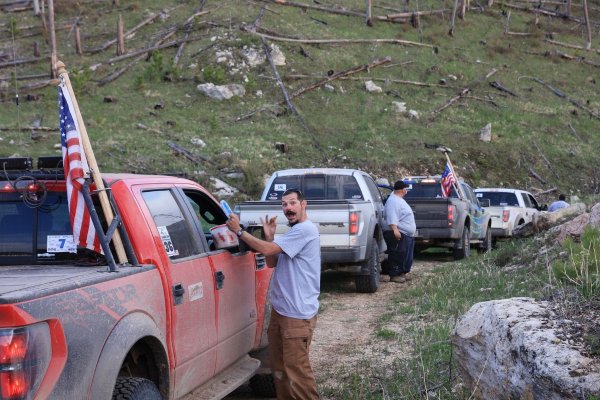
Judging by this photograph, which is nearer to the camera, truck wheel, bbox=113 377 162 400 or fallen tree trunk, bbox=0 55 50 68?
truck wheel, bbox=113 377 162 400

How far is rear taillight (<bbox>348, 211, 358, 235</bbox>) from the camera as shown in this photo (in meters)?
11.4

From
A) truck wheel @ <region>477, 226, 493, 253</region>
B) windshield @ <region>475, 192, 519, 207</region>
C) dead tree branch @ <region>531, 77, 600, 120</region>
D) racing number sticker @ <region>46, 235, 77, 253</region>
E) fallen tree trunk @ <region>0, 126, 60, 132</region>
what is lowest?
truck wheel @ <region>477, 226, 493, 253</region>

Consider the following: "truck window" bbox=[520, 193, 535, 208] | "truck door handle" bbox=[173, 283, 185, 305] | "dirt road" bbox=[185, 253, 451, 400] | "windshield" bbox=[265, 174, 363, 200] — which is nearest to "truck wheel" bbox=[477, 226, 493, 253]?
"truck window" bbox=[520, 193, 535, 208]

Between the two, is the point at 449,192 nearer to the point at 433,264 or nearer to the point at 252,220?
the point at 433,264

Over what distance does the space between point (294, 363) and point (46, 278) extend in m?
2.33

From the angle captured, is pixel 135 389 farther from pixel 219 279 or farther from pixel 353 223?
pixel 353 223

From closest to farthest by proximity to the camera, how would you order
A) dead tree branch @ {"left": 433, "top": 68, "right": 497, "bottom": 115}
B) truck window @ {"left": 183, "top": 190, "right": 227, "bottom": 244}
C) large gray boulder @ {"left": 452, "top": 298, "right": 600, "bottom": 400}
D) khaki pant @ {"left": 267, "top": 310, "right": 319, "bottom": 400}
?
large gray boulder @ {"left": 452, "top": 298, "right": 600, "bottom": 400} → khaki pant @ {"left": 267, "top": 310, "right": 319, "bottom": 400} → truck window @ {"left": 183, "top": 190, "right": 227, "bottom": 244} → dead tree branch @ {"left": 433, "top": 68, "right": 497, "bottom": 115}

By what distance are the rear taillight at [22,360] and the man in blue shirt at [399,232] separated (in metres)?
10.0

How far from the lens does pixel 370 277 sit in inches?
478

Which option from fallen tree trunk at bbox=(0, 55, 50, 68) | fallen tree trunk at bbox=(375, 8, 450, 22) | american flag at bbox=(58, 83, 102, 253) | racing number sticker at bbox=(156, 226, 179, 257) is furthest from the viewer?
fallen tree trunk at bbox=(375, 8, 450, 22)

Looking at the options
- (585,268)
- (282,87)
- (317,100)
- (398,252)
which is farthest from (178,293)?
(317,100)

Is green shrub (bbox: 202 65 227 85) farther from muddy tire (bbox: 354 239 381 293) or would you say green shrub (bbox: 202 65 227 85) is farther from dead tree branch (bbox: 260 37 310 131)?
muddy tire (bbox: 354 239 381 293)

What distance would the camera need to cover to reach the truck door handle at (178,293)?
15.0 feet

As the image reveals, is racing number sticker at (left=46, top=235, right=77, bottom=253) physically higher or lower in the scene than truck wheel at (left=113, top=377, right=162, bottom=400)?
higher
